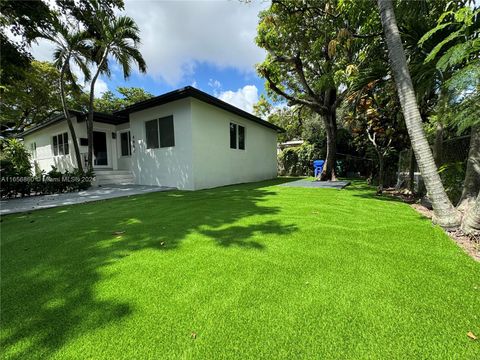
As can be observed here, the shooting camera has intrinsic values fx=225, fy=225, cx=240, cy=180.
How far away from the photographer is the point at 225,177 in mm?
10297

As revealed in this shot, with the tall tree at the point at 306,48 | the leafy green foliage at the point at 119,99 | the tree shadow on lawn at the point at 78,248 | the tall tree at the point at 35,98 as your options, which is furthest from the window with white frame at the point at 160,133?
the leafy green foliage at the point at 119,99

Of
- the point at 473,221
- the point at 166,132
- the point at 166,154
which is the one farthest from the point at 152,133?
the point at 473,221

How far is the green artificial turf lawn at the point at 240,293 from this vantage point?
54.9 inches

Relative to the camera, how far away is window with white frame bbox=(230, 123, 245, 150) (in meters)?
10.8

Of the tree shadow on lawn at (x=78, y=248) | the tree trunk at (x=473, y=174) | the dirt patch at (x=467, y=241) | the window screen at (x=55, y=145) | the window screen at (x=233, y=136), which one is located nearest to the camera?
the tree shadow on lawn at (x=78, y=248)

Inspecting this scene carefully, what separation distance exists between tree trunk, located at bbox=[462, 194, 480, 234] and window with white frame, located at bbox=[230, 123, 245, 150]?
28.5 feet

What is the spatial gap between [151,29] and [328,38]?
776 centimetres

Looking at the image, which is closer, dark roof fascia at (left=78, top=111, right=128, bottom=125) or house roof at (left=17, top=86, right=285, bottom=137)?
house roof at (left=17, top=86, right=285, bottom=137)

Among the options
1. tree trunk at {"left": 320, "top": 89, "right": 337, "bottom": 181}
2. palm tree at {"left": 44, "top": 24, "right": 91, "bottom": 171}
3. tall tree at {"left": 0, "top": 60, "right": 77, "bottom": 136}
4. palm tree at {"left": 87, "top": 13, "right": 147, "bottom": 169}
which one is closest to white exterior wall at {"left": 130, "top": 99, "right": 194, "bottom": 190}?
palm tree at {"left": 87, "top": 13, "right": 147, "bottom": 169}

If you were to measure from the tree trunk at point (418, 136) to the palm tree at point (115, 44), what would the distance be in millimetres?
9630

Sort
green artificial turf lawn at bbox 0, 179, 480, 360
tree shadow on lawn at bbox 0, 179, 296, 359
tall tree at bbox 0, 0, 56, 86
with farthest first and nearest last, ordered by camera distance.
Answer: tall tree at bbox 0, 0, 56, 86 → tree shadow on lawn at bbox 0, 179, 296, 359 → green artificial turf lawn at bbox 0, 179, 480, 360

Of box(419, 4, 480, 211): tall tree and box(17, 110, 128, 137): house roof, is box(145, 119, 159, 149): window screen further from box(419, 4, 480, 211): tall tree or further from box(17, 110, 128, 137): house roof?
box(419, 4, 480, 211): tall tree

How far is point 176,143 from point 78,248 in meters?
6.23

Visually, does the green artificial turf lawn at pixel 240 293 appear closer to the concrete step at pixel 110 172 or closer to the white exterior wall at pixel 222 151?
the white exterior wall at pixel 222 151
